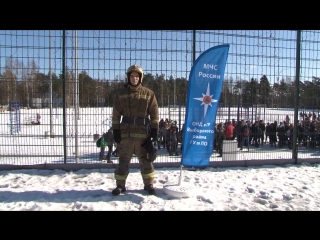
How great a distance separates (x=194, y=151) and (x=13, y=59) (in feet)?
15.1

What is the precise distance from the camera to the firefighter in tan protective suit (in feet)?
14.2

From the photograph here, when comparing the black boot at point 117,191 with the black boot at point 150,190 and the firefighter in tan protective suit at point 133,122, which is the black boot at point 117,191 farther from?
the black boot at point 150,190

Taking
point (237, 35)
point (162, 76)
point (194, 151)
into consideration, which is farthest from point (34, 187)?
point (237, 35)

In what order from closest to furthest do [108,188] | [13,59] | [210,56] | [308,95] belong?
[210,56], [108,188], [13,59], [308,95]

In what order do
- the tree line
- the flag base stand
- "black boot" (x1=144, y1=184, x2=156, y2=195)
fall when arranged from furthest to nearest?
the tree line < "black boot" (x1=144, y1=184, x2=156, y2=195) < the flag base stand

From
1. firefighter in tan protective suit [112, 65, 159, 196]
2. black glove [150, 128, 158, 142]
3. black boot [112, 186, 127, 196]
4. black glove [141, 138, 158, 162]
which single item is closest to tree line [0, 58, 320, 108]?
firefighter in tan protective suit [112, 65, 159, 196]

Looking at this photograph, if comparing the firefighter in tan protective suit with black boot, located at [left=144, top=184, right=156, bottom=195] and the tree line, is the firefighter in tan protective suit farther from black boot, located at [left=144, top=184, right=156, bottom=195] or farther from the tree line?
the tree line

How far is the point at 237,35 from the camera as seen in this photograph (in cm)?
615

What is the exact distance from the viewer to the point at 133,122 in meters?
4.31

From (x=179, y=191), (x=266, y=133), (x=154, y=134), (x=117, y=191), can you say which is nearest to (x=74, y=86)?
(x=154, y=134)

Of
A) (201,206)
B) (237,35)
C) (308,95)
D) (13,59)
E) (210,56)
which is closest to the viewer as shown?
(201,206)

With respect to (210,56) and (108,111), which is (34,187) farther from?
(210,56)

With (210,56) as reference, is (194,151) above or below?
below

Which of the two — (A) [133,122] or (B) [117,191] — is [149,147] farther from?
(B) [117,191]
